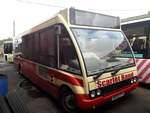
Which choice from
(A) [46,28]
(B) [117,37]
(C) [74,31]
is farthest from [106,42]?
(A) [46,28]

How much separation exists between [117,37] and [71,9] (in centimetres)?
155

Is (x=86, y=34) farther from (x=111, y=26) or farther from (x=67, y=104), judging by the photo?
(x=67, y=104)

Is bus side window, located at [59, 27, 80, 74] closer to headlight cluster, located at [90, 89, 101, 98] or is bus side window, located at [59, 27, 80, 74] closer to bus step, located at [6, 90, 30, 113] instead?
headlight cluster, located at [90, 89, 101, 98]

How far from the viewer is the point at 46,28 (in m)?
4.09

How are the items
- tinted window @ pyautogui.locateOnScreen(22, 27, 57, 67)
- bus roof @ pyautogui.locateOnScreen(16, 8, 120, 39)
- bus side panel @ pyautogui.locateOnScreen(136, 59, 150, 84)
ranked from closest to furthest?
bus roof @ pyautogui.locateOnScreen(16, 8, 120, 39) < tinted window @ pyautogui.locateOnScreen(22, 27, 57, 67) < bus side panel @ pyautogui.locateOnScreen(136, 59, 150, 84)

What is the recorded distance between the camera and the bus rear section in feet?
16.0

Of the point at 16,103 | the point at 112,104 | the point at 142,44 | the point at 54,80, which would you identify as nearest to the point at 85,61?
the point at 54,80

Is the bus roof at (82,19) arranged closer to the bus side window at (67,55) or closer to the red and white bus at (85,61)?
the red and white bus at (85,61)

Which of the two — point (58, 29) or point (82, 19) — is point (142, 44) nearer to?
point (82, 19)

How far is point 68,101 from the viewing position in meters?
3.26

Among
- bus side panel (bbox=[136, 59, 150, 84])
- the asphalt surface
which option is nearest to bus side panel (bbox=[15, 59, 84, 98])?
the asphalt surface

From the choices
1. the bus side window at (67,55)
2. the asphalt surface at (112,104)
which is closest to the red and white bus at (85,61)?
the bus side window at (67,55)

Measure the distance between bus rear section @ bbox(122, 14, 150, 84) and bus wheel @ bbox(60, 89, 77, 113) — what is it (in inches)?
127

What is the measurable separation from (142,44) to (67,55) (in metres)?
3.28
